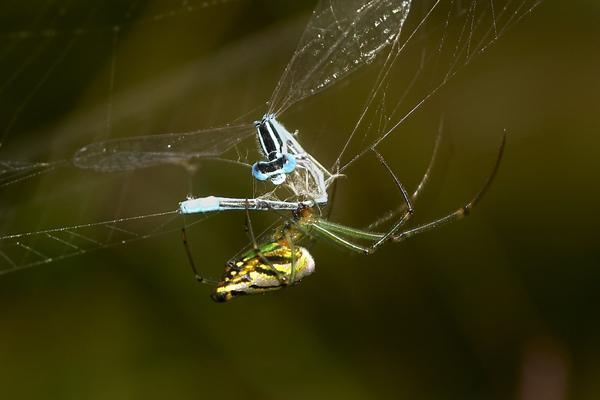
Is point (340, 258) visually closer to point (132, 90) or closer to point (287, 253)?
point (287, 253)

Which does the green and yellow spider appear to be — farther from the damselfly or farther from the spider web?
the spider web

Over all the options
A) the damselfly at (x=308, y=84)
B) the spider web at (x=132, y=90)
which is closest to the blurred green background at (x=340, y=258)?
the spider web at (x=132, y=90)

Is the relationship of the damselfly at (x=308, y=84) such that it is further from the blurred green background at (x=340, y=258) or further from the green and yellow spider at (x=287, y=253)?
the blurred green background at (x=340, y=258)

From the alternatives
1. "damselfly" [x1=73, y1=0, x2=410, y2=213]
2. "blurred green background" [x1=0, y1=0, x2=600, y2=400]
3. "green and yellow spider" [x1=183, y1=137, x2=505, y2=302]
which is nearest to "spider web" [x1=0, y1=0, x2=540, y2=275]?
"blurred green background" [x1=0, y1=0, x2=600, y2=400]

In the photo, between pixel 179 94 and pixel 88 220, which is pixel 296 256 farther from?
pixel 179 94

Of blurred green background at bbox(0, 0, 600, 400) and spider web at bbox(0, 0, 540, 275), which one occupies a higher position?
spider web at bbox(0, 0, 540, 275)

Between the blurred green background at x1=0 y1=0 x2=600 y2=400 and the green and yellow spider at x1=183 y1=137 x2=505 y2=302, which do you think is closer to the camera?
the green and yellow spider at x1=183 y1=137 x2=505 y2=302

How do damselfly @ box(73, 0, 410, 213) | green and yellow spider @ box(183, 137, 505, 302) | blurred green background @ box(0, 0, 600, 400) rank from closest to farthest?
1. damselfly @ box(73, 0, 410, 213)
2. green and yellow spider @ box(183, 137, 505, 302)
3. blurred green background @ box(0, 0, 600, 400)

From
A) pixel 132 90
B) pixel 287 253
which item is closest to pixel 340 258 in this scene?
pixel 287 253
